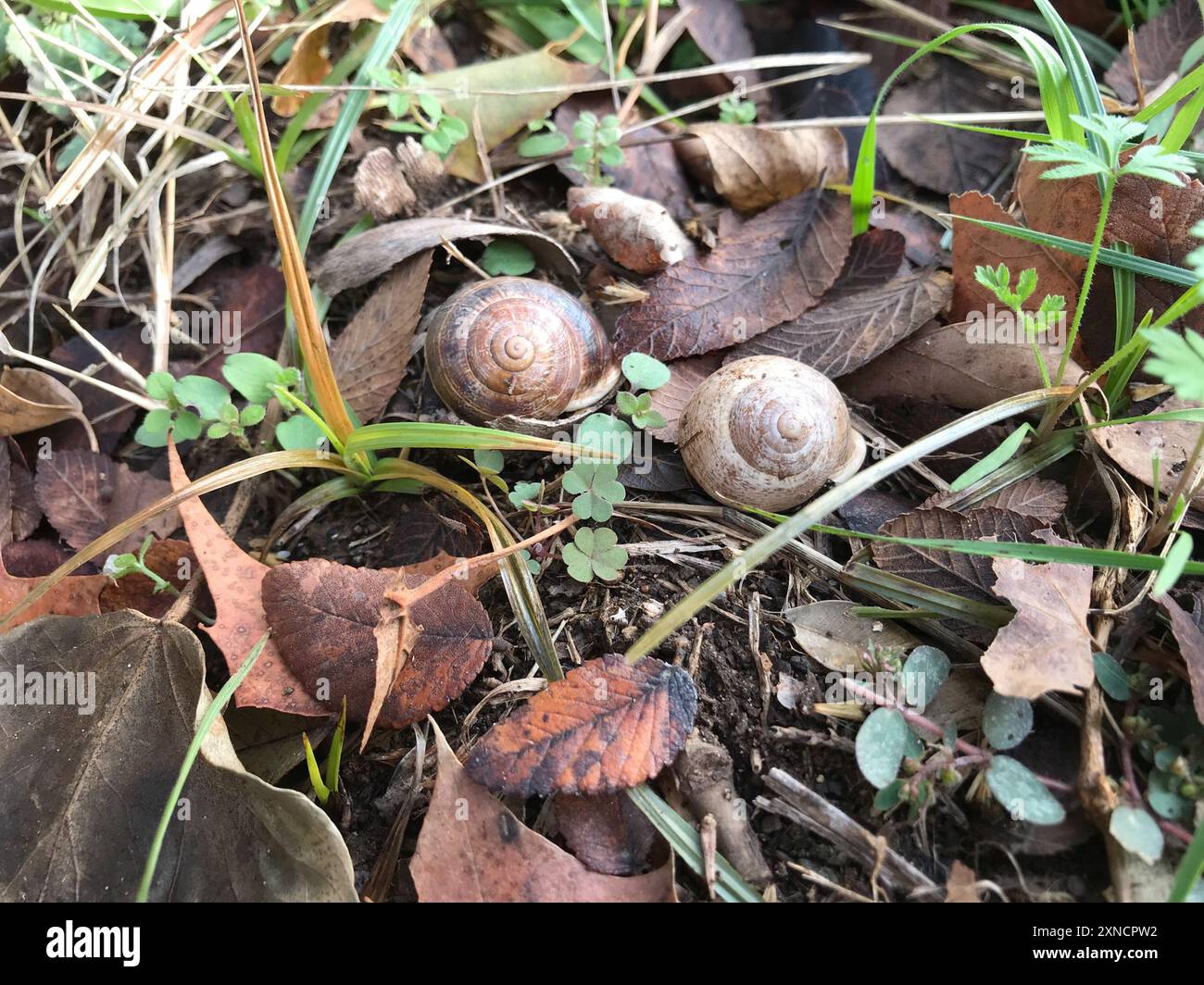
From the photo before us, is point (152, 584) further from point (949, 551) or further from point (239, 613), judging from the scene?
point (949, 551)

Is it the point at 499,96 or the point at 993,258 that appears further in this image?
the point at 499,96

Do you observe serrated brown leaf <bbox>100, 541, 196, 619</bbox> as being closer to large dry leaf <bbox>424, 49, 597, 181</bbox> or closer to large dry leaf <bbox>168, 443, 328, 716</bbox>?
large dry leaf <bbox>168, 443, 328, 716</bbox>

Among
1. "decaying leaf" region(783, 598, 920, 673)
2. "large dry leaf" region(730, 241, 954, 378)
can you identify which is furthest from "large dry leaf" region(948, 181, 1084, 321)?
"decaying leaf" region(783, 598, 920, 673)

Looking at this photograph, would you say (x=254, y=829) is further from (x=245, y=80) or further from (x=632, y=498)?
(x=245, y=80)

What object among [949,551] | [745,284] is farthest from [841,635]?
[745,284]

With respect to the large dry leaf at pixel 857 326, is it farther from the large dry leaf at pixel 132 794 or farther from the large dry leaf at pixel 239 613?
the large dry leaf at pixel 132 794
